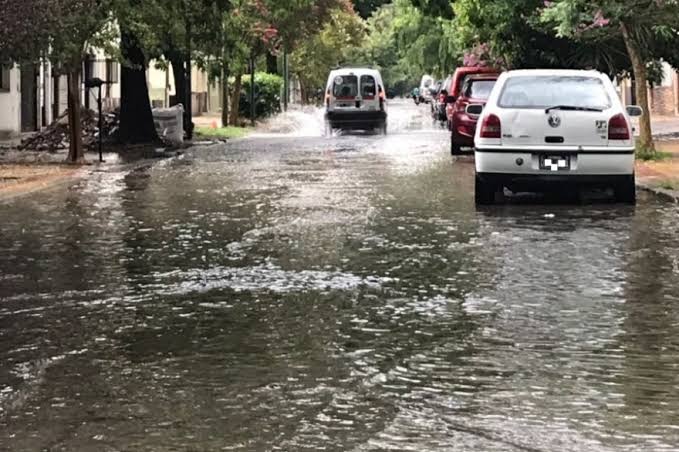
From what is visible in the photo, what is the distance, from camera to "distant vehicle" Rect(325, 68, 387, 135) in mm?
38219

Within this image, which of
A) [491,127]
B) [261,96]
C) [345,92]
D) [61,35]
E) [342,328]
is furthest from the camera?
[261,96]

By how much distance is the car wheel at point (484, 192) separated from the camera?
14.9 meters

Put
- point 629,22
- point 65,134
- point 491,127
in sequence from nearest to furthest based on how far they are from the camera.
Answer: point 491,127, point 629,22, point 65,134

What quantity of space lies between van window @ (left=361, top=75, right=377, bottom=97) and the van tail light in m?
23.7

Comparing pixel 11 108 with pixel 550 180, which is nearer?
pixel 550 180

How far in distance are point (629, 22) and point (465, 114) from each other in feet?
13.2

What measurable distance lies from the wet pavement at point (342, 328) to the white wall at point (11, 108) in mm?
21511

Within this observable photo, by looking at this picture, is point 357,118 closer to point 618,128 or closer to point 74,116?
point 74,116

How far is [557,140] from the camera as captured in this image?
47.5 ft

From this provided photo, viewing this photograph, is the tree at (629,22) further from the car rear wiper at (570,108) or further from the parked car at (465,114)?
the car rear wiper at (570,108)

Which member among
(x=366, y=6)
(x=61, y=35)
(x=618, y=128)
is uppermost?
(x=366, y=6)

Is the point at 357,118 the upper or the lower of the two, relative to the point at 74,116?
upper

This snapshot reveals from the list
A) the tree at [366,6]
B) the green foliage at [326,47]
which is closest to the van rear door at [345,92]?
the tree at [366,6]

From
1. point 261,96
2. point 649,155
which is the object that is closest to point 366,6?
point 261,96
